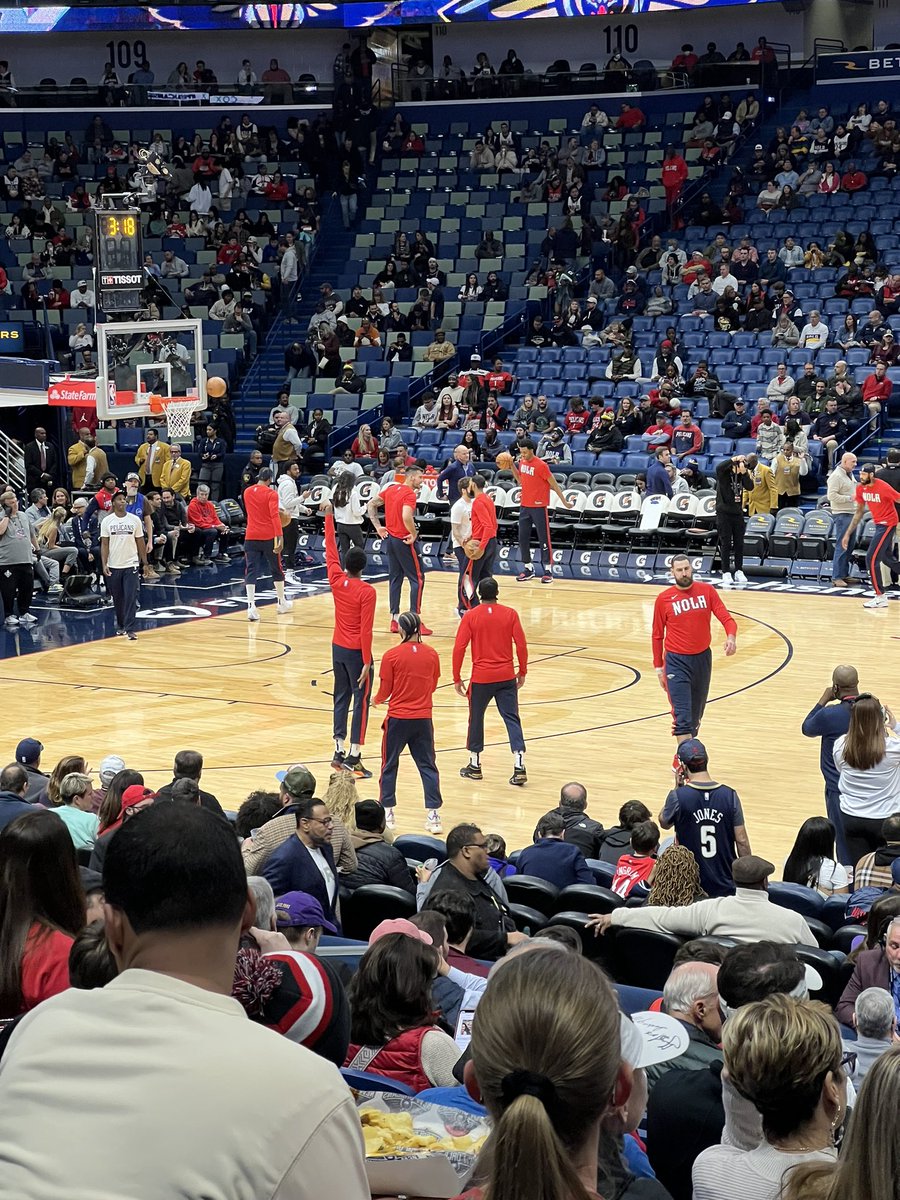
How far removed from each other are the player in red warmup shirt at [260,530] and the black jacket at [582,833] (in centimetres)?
1063

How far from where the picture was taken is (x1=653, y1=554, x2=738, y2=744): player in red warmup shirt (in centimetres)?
1265

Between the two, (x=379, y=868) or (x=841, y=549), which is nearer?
(x=379, y=868)

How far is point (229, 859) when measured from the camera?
2193 mm

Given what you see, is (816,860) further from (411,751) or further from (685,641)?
(685,641)

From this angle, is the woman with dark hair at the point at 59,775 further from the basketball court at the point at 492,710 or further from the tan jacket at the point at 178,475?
the tan jacket at the point at 178,475

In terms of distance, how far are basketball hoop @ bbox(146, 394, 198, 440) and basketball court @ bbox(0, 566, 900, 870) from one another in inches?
103

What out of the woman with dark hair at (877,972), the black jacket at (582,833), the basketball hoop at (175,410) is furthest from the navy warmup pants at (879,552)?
the woman with dark hair at (877,972)

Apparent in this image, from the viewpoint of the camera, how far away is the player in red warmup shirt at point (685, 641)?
12648 mm

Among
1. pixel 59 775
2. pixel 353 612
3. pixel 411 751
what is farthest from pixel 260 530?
pixel 59 775

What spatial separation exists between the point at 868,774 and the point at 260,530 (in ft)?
38.1

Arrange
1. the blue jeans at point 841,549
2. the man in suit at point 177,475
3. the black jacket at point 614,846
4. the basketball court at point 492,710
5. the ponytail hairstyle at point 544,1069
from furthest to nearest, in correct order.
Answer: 1. the man in suit at point 177,475
2. the blue jeans at point 841,549
3. the basketball court at point 492,710
4. the black jacket at point 614,846
5. the ponytail hairstyle at point 544,1069

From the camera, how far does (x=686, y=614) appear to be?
1271 cm

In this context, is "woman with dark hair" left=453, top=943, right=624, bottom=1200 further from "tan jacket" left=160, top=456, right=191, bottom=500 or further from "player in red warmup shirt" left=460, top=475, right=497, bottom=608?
"tan jacket" left=160, top=456, right=191, bottom=500

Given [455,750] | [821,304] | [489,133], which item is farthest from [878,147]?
[455,750]
